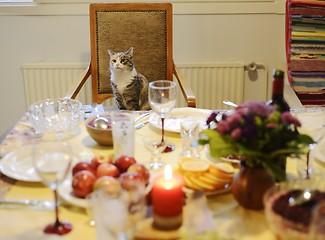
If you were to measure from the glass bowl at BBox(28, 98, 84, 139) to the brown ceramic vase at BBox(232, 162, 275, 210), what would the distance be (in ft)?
2.32

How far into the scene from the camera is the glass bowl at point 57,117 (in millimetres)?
1682

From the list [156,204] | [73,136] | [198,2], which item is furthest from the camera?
[198,2]

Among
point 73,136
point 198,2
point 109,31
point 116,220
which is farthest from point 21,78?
point 116,220

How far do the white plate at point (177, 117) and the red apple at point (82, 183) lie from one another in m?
0.55

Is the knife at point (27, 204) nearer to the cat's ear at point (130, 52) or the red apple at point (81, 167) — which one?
the red apple at point (81, 167)

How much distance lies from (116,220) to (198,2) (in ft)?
7.21

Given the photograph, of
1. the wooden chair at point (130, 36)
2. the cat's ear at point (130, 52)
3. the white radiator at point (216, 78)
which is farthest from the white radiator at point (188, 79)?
the cat's ear at point (130, 52)

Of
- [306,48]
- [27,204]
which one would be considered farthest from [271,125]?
[306,48]

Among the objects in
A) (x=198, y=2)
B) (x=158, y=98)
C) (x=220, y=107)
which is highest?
(x=198, y=2)

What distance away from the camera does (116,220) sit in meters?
0.96

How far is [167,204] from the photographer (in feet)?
3.56

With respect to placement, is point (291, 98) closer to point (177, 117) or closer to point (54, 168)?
point (177, 117)

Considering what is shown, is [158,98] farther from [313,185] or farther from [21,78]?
[21,78]

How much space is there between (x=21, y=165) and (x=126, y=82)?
1.00 meters
